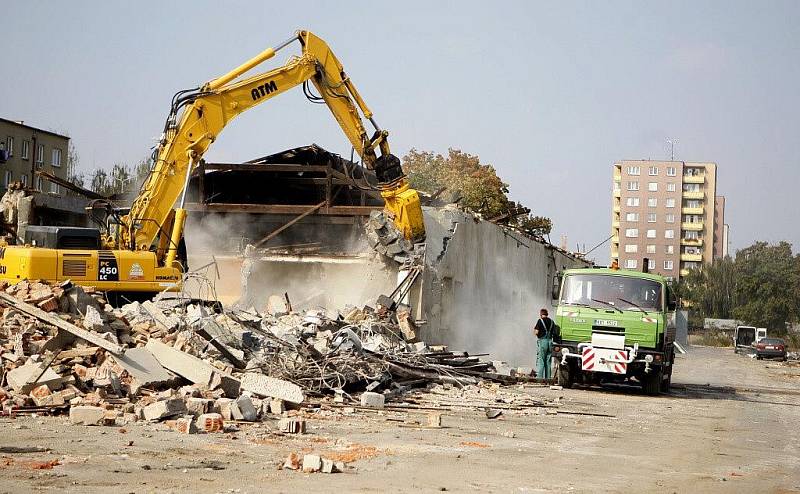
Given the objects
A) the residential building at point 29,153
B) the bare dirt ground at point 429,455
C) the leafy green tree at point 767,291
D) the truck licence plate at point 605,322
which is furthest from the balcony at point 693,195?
the bare dirt ground at point 429,455

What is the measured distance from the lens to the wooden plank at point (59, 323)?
1313 centimetres

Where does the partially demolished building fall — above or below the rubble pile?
above

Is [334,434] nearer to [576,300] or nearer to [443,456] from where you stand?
[443,456]

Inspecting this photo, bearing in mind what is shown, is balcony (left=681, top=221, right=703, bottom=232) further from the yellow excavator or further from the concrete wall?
the yellow excavator

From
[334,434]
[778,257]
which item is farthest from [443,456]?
[778,257]

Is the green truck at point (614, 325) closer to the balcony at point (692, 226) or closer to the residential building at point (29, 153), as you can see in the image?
the residential building at point (29, 153)

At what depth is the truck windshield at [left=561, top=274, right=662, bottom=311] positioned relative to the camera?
18781 mm

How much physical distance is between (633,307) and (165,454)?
11.8m

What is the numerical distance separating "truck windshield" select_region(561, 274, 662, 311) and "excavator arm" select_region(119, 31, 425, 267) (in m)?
6.44

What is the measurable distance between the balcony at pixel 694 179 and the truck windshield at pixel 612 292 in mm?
113808

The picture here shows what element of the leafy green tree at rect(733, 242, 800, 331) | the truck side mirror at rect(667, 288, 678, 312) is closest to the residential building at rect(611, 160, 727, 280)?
the leafy green tree at rect(733, 242, 800, 331)

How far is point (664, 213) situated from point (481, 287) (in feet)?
329

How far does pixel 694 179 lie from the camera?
418 feet

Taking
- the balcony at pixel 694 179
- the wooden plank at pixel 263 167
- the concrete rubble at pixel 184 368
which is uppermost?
the balcony at pixel 694 179
